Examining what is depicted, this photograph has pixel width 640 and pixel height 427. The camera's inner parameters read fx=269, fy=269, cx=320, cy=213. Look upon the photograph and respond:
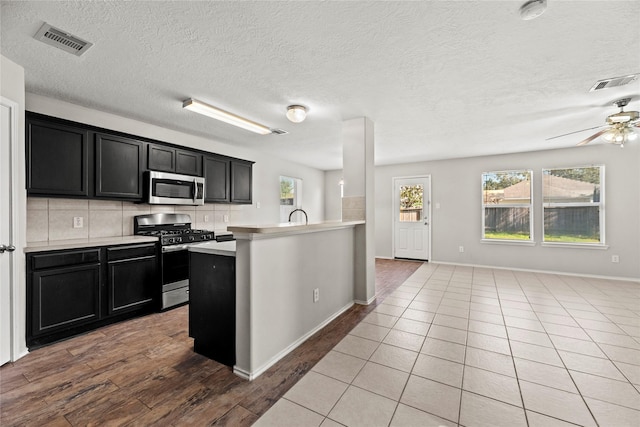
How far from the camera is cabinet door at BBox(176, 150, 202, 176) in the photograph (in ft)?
12.5

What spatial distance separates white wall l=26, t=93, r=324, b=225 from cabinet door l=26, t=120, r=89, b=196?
1.21 ft

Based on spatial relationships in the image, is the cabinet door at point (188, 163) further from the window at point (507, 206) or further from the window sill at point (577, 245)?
the window sill at point (577, 245)

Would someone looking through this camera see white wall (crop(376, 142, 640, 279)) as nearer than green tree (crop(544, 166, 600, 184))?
Yes

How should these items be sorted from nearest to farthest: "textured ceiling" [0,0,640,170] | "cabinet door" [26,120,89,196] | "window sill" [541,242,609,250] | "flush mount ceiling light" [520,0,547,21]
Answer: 1. "flush mount ceiling light" [520,0,547,21]
2. "textured ceiling" [0,0,640,170]
3. "cabinet door" [26,120,89,196]
4. "window sill" [541,242,609,250]

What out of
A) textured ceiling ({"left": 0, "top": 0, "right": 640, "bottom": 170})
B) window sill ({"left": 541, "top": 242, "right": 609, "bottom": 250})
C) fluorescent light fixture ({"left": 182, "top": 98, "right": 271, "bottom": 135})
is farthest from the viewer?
window sill ({"left": 541, "top": 242, "right": 609, "bottom": 250})

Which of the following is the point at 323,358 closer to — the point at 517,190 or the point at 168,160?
the point at 168,160

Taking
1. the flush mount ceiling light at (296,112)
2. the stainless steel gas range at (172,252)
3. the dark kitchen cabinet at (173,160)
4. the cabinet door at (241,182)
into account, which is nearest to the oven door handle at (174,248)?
the stainless steel gas range at (172,252)

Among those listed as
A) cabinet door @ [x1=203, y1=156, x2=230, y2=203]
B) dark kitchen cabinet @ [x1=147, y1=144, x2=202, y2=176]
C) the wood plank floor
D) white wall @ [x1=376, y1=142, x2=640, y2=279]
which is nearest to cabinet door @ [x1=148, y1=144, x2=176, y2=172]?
dark kitchen cabinet @ [x1=147, y1=144, x2=202, y2=176]

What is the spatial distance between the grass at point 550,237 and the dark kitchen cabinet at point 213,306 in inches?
220

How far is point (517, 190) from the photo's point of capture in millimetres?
5469

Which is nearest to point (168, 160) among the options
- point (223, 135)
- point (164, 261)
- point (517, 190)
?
point (223, 135)

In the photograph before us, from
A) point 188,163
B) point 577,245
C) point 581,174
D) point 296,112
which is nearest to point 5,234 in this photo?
point 188,163

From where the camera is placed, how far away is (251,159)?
17.6ft

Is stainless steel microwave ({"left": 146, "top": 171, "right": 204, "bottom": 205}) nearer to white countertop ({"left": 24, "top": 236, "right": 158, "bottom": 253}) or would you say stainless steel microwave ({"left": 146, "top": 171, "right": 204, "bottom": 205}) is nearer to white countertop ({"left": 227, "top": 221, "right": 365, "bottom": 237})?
white countertop ({"left": 24, "top": 236, "right": 158, "bottom": 253})
